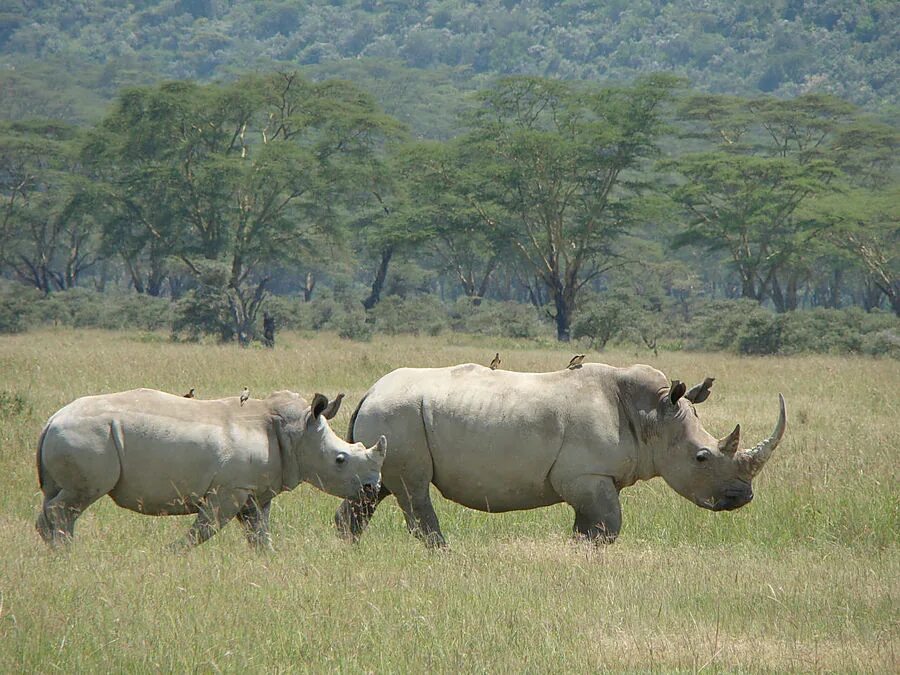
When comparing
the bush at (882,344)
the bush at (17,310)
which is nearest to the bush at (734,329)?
the bush at (882,344)

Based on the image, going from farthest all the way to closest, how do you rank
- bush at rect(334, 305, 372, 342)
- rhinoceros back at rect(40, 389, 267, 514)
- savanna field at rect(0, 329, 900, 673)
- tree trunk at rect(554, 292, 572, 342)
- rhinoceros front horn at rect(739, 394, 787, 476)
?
tree trunk at rect(554, 292, 572, 342)
bush at rect(334, 305, 372, 342)
rhinoceros front horn at rect(739, 394, 787, 476)
rhinoceros back at rect(40, 389, 267, 514)
savanna field at rect(0, 329, 900, 673)

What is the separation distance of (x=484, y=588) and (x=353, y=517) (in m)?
1.51

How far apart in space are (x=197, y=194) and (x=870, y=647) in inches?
1241

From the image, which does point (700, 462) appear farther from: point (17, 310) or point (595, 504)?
point (17, 310)

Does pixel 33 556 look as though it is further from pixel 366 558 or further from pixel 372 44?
pixel 372 44

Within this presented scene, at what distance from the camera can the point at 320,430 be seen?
7.36 meters

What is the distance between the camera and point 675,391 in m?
7.48

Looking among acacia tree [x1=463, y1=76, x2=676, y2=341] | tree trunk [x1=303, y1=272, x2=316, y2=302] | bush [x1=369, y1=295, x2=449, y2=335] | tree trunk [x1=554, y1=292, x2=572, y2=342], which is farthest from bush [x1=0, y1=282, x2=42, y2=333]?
tree trunk [x1=303, y1=272, x2=316, y2=302]

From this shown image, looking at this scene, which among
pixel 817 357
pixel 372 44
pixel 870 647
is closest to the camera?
pixel 870 647

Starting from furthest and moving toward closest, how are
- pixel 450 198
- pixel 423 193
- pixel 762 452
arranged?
pixel 423 193 < pixel 450 198 < pixel 762 452

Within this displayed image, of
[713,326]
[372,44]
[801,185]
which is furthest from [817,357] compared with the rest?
[372,44]

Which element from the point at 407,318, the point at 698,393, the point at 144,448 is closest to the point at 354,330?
the point at 407,318

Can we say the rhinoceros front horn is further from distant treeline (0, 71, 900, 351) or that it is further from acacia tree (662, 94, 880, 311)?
acacia tree (662, 94, 880, 311)

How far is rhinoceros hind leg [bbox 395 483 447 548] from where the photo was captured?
24.5 ft
